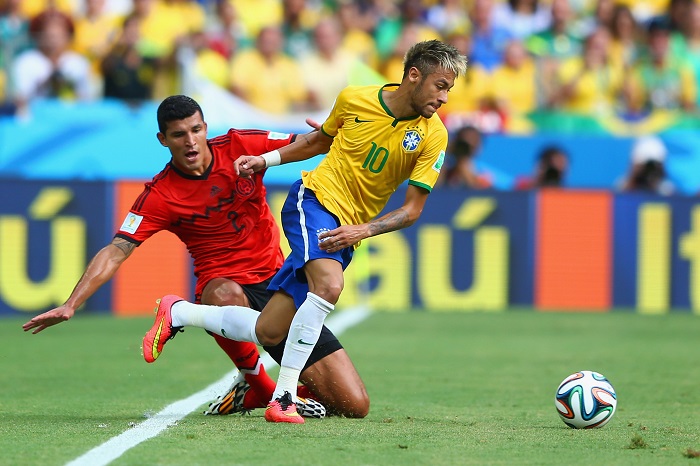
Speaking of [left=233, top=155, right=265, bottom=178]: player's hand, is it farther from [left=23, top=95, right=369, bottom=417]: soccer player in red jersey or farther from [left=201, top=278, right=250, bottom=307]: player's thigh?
[left=201, top=278, right=250, bottom=307]: player's thigh

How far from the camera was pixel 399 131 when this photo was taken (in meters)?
6.66

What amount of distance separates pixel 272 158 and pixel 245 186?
438 mm

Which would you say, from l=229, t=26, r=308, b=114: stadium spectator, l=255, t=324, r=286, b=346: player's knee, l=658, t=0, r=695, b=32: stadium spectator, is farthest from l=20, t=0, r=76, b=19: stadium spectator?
l=255, t=324, r=286, b=346: player's knee

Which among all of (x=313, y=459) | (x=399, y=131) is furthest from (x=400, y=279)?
(x=313, y=459)

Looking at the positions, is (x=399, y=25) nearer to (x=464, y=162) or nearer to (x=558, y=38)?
(x=558, y=38)

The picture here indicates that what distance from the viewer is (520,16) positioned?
17.7 metres

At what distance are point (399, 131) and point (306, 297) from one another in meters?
1.02

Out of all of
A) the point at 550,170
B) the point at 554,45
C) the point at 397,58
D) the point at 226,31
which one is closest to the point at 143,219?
the point at 550,170

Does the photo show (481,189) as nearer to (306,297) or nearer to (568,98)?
(568,98)

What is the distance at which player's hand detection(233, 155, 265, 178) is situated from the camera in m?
6.71

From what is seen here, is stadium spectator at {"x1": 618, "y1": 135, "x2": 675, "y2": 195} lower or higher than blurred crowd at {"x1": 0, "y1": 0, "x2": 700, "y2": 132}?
lower

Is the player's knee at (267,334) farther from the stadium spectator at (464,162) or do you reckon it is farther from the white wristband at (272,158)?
the stadium spectator at (464,162)

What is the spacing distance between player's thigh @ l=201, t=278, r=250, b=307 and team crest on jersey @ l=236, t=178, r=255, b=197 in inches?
20.5

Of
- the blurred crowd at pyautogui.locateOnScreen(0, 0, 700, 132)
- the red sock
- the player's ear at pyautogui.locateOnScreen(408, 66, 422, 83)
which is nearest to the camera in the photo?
the player's ear at pyautogui.locateOnScreen(408, 66, 422, 83)
